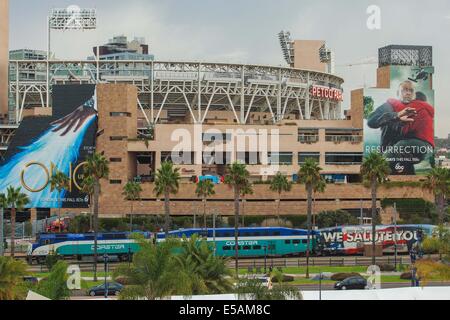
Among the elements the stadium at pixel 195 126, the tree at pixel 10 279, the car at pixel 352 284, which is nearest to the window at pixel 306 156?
the stadium at pixel 195 126

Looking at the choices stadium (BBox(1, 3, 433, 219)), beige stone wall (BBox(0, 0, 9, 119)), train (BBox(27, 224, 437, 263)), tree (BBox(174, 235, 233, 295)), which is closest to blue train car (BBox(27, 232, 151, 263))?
train (BBox(27, 224, 437, 263))

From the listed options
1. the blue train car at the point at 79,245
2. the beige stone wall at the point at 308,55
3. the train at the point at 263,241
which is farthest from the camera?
the beige stone wall at the point at 308,55

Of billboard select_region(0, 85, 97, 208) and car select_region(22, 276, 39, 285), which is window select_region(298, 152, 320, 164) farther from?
car select_region(22, 276, 39, 285)

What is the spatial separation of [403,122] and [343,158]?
13901mm

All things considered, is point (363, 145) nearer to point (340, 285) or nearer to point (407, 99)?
point (407, 99)

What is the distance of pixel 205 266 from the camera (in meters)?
46.6

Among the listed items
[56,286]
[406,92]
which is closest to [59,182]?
[406,92]

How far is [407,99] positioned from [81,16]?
217 feet

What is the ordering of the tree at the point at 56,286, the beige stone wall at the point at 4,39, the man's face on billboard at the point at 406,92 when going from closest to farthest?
the tree at the point at 56,286, the man's face on billboard at the point at 406,92, the beige stone wall at the point at 4,39

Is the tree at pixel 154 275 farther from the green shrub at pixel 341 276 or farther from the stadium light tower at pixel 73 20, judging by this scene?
the stadium light tower at pixel 73 20

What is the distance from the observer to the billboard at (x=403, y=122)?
480 feet

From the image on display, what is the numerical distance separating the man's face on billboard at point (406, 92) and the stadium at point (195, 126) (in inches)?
204

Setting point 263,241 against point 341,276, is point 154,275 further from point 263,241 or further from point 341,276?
point 263,241

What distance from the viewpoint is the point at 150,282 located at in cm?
4016
